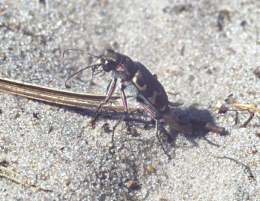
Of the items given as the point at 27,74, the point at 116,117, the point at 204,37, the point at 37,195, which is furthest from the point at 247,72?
the point at 37,195

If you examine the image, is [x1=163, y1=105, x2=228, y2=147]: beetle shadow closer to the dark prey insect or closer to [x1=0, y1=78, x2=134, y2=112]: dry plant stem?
the dark prey insect

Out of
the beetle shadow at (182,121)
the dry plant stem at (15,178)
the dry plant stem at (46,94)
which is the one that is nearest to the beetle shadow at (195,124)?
the beetle shadow at (182,121)

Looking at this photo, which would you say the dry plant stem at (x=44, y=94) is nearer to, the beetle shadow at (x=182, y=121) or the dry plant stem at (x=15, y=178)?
the beetle shadow at (x=182, y=121)

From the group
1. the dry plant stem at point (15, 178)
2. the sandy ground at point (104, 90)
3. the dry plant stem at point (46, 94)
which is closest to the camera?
the dry plant stem at point (15, 178)

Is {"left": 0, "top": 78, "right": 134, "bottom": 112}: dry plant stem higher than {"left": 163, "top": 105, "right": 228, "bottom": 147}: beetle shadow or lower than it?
higher

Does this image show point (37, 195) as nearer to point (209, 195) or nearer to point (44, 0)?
point (209, 195)

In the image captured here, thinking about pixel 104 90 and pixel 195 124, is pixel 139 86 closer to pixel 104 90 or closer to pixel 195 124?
pixel 104 90

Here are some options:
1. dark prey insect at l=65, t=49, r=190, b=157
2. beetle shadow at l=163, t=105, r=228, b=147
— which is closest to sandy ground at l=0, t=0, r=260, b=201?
beetle shadow at l=163, t=105, r=228, b=147
